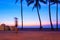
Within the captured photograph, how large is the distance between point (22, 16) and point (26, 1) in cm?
322

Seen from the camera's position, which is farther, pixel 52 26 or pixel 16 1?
pixel 16 1

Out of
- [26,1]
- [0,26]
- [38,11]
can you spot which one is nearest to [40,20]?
[38,11]

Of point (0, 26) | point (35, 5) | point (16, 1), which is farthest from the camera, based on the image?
point (16, 1)

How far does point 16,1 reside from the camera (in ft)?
156

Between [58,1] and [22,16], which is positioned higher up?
[58,1]

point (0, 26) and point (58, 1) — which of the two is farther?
point (58, 1)

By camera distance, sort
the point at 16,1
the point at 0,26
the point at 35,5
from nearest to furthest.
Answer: the point at 0,26, the point at 35,5, the point at 16,1

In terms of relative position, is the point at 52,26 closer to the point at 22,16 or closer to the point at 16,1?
the point at 22,16

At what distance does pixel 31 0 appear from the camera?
147 feet

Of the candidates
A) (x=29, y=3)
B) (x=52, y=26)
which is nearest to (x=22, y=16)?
(x=29, y=3)

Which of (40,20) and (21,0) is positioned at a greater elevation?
(21,0)

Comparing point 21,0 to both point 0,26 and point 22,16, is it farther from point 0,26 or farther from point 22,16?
point 0,26

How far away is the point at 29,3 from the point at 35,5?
2.11 m

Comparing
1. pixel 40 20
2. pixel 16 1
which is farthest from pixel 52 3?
pixel 16 1
